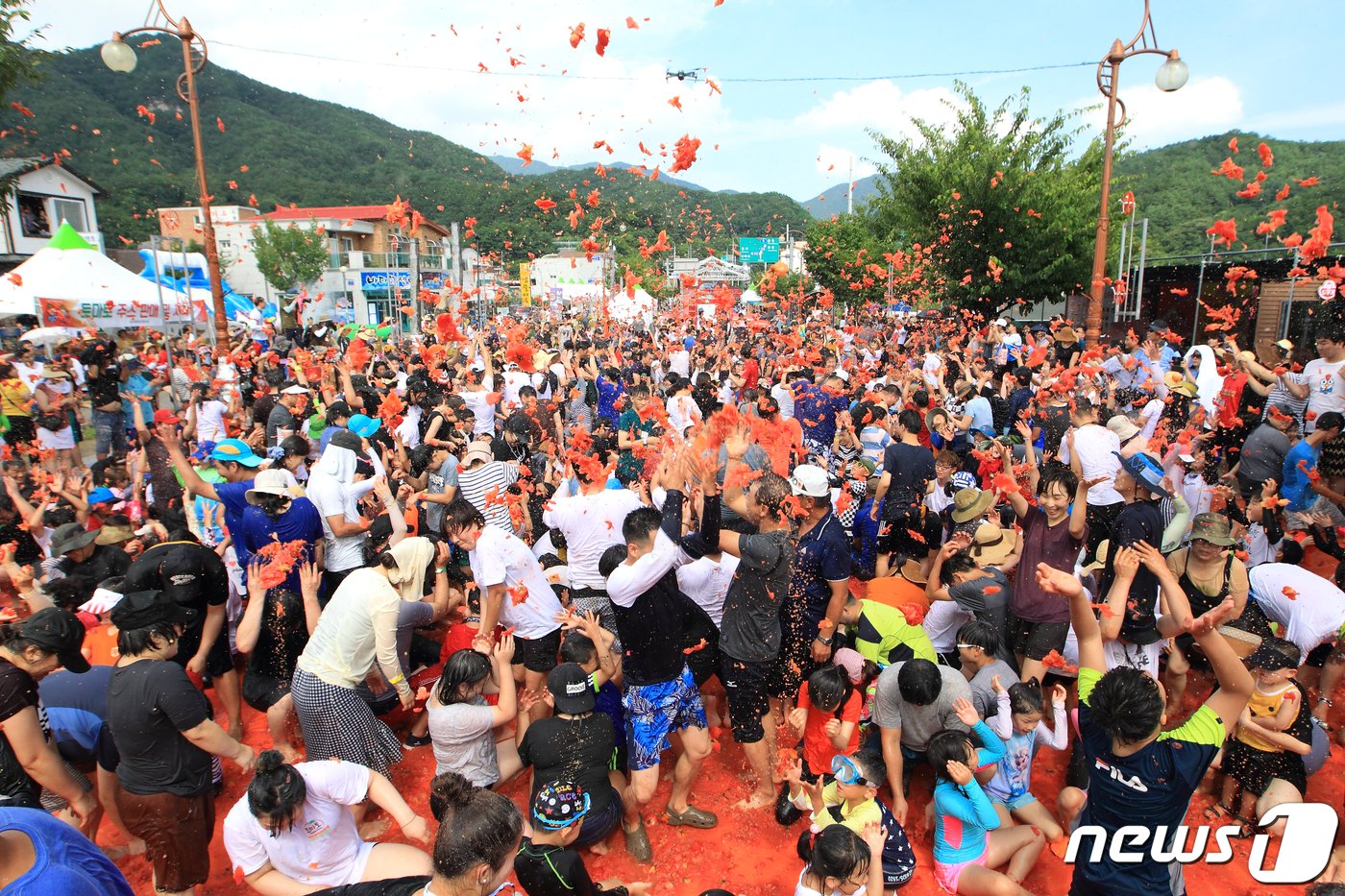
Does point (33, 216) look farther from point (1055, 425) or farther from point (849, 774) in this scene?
point (849, 774)

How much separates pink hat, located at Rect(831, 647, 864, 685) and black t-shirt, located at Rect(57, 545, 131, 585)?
4.50 m

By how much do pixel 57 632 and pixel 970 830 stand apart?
166 inches

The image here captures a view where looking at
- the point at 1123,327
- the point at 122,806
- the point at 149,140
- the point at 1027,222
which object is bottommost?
the point at 122,806

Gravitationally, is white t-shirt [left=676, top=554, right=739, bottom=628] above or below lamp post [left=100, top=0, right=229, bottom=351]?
below

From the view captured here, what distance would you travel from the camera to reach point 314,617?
4020 millimetres

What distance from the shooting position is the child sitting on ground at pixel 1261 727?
3.29 meters

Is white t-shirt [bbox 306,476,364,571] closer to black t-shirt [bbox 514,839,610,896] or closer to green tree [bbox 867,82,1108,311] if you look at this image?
black t-shirt [bbox 514,839,610,896]

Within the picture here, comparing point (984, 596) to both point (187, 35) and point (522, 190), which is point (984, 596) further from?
point (522, 190)

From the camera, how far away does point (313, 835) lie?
2.84 meters

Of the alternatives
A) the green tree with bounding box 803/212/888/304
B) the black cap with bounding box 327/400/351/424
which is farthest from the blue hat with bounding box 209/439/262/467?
the green tree with bounding box 803/212/888/304

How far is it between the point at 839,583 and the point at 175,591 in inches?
143

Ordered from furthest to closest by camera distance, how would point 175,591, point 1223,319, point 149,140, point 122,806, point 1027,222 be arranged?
point 149,140
point 1027,222
point 1223,319
point 175,591
point 122,806

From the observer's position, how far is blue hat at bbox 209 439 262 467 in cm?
471

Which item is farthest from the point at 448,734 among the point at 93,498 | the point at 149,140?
the point at 149,140
